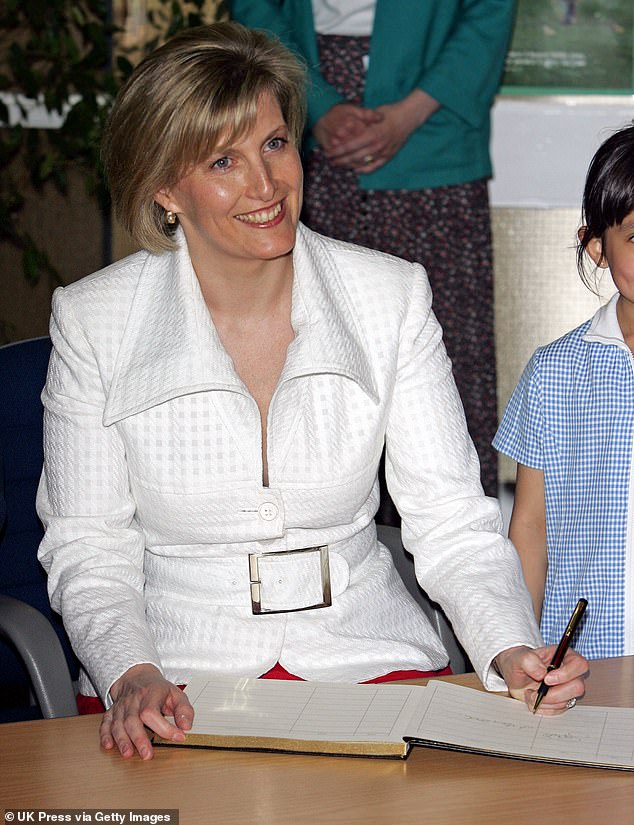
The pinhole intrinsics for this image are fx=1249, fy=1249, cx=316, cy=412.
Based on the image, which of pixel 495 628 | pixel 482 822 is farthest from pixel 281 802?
pixel 495 628

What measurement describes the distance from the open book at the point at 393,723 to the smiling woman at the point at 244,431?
294 millimetres

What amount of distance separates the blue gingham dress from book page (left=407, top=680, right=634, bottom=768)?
0.64m

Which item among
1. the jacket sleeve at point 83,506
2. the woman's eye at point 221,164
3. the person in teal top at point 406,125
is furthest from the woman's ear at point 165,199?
the person in teal top at point 406,125

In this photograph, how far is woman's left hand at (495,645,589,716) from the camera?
1.41 meters

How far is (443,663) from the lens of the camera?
1908mm

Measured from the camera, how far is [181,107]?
1859 mm

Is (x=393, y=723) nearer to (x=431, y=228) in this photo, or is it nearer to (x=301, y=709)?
(x=301, y=709)

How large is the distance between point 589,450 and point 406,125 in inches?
50.0

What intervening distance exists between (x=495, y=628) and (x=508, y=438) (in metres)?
0.61

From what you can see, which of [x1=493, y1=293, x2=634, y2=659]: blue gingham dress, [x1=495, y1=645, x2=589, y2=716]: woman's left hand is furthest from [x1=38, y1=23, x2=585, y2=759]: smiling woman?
[x1=493, y1=293, x2=634, y2=659]: blue gingham dress

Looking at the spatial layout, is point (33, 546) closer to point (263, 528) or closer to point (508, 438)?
point (263, 528)

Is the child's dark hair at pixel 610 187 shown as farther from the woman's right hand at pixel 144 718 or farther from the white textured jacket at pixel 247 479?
the woman's right hand at pixel 144 718

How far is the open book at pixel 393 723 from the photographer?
4.26ft

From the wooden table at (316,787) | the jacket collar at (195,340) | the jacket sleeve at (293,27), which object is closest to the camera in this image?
the wooden table at (316,787)
